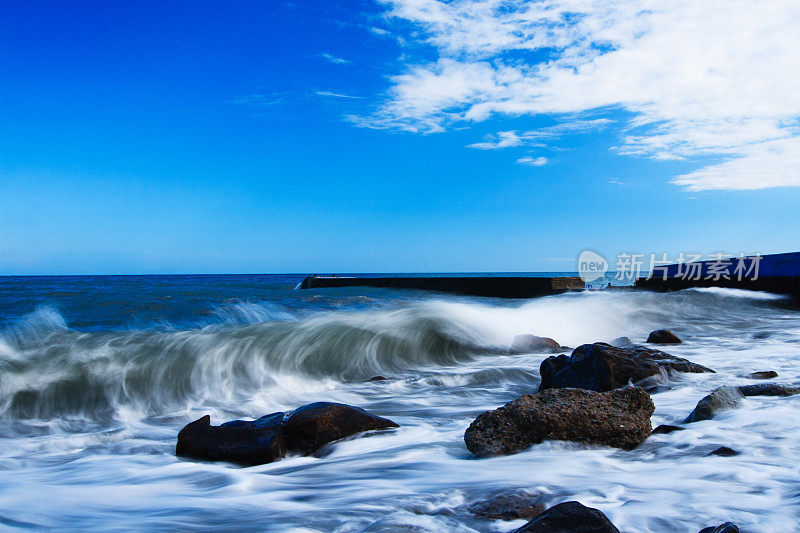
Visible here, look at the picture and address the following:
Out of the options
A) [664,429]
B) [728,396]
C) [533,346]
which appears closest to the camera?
[664,429]

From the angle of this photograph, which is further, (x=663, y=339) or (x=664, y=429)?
(x=663, y=339)

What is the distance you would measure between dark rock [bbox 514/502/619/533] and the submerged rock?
1.78 m

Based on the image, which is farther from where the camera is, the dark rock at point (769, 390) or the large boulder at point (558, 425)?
the dark rock at point (769, 390)

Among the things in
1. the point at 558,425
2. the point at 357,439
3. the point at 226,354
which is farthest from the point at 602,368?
the point at 226,354

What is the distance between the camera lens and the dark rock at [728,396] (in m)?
3.32

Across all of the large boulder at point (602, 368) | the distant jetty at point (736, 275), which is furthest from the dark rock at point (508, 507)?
the distant jetty at point (736, 275)

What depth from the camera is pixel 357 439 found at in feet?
11.0

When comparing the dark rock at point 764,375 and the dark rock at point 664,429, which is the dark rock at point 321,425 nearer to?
the dark rock at point 664,429

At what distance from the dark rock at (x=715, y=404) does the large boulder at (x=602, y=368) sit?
2.85 ft

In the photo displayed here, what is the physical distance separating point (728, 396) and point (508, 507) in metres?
2.32

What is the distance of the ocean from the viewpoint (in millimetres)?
2168

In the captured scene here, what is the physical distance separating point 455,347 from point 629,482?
214 inches

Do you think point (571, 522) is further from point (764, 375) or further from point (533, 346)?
point (533, 346)

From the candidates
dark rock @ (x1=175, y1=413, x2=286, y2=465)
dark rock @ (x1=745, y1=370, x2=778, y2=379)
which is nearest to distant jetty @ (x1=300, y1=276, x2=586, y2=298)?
dark rock @ (x1=745, y1=370, x2=778, y2=379)
